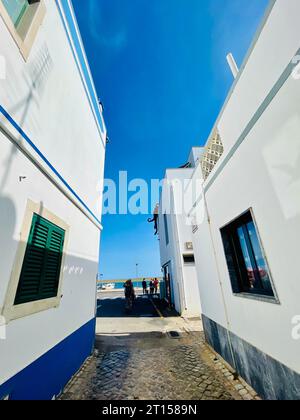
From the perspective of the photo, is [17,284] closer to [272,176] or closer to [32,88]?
[32,88]

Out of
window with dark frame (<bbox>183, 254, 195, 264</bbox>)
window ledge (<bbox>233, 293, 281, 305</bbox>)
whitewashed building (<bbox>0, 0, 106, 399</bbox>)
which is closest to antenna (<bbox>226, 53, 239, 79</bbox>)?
whitewashed building (<bbox>0, 0, 106, 399</bbox>)

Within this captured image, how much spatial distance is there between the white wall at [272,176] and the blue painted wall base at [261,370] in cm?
11

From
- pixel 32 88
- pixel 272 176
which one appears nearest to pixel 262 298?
pixel 272 176

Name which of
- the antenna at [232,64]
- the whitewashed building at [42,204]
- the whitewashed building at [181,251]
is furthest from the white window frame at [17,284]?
the whitewashed building at [181,251]

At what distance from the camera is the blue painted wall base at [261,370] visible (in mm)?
2082

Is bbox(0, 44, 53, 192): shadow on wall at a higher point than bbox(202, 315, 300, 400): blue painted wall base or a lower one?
higher

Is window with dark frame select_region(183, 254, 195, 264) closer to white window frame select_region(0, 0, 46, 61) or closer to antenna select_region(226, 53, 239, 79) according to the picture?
antenna select_region(226, 53, 239, 79)

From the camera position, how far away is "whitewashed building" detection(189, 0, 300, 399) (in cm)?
203

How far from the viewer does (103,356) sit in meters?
4.62

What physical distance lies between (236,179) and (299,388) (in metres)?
2.81

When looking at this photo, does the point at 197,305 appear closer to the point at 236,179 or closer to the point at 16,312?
the point at 236,179

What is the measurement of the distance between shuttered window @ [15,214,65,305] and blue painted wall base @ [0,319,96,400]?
81 cm

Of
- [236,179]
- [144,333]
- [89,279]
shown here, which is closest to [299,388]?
[236,179]

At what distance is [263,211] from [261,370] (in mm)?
2332
